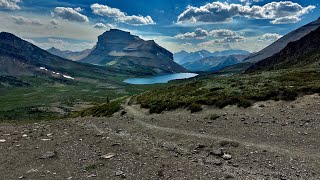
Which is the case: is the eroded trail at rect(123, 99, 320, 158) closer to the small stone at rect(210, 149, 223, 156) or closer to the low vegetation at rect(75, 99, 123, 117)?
the small stone at rect(210, 149, 223, 156)

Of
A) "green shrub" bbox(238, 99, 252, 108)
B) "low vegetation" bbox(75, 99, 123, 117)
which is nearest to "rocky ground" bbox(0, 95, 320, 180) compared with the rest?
"green shrub" bbox(238, 99, 252, 108)

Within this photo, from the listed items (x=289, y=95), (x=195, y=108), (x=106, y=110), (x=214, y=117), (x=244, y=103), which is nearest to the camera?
(x=214, y=117)

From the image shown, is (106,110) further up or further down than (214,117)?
further down

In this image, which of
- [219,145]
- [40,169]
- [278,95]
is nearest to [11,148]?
[40,169]

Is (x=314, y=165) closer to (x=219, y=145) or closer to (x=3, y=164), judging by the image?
(x=219, y=145)

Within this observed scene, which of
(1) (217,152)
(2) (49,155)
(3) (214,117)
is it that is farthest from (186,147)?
(2) (49,155)

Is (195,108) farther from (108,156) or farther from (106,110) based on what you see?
(106,110)

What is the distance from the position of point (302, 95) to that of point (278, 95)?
2676 millimetres

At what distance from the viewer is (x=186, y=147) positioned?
25578 millimetres

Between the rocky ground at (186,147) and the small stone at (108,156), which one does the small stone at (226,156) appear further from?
the small stone at (108,156)

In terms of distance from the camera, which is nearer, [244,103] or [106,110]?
[244,103]

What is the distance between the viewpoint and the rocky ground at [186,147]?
19828 mm

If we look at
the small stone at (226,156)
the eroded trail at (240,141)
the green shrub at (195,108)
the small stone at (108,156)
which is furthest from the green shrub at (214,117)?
the small stone at (108,156)

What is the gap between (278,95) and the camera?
123ft
